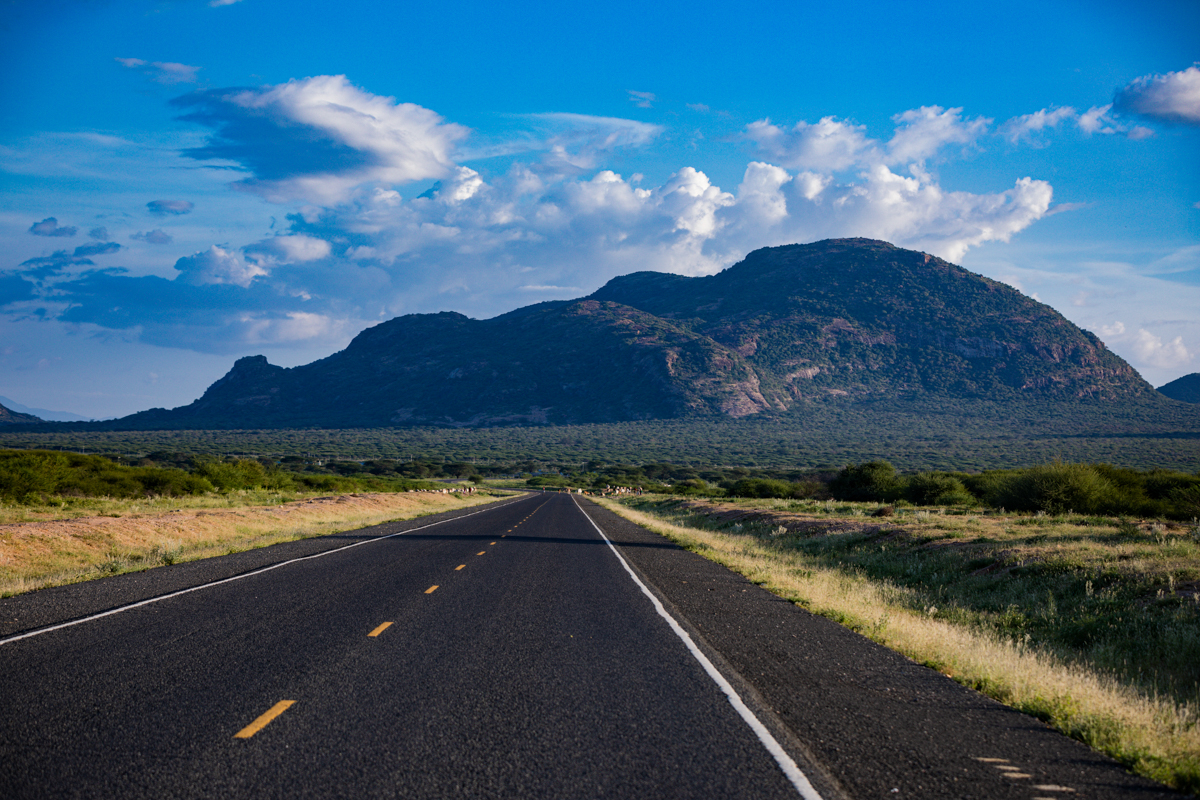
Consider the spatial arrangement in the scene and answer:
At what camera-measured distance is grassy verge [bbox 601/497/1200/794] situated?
6.48 metres

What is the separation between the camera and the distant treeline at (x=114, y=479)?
3372 cm

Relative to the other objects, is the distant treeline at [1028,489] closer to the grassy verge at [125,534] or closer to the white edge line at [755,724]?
the white edge line at [755,724]

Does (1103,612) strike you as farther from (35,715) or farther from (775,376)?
(775,376)

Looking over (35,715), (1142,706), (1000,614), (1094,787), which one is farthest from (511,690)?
(1000,614)

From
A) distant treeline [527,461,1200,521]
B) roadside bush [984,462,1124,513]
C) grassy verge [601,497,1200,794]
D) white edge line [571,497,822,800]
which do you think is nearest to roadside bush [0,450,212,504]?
grassy verge [601,497,1200,794]

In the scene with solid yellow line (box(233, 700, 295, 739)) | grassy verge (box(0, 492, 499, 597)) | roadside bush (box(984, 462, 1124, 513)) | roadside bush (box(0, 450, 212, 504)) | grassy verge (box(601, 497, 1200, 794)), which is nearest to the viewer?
solid yellow line (box(233, 700, 295, 739))

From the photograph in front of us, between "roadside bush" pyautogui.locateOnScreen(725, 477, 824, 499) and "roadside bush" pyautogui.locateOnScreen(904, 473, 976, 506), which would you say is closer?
"roadside bush" pyautogui.locateOnScreen(904, 473, 976, 506)

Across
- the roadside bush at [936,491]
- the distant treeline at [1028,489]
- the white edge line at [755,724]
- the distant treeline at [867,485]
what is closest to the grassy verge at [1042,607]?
the white edge line at [755,724]

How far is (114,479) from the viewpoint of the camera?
137 ft

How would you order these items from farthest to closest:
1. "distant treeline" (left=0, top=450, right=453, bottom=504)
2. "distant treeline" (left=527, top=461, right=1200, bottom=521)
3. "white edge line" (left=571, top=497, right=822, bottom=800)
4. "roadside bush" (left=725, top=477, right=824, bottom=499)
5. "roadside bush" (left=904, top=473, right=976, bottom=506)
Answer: "roadside bush" (left=725, top=477, right=824, bottom=499) → "roadside bush" (left=904, top=473, right=976, bottom=506) → "distant treeline" (left=0, top=450, right=453, bottom=504) → "distant treeline" (left=527, top=461, right=1200, bottom=521) → "white edge line" (left=571, top=497, right=822, bottom=800)

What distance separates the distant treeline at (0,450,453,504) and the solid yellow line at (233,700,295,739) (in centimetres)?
3386

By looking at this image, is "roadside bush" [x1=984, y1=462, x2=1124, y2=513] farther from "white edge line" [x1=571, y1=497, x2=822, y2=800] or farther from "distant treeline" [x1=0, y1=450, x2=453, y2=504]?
"distant treeline" [x1=0, y1=450, x2=453, y2=504]

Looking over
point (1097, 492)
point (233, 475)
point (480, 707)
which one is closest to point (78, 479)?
point (233, 475)

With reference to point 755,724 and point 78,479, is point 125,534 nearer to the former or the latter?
point 755,724
